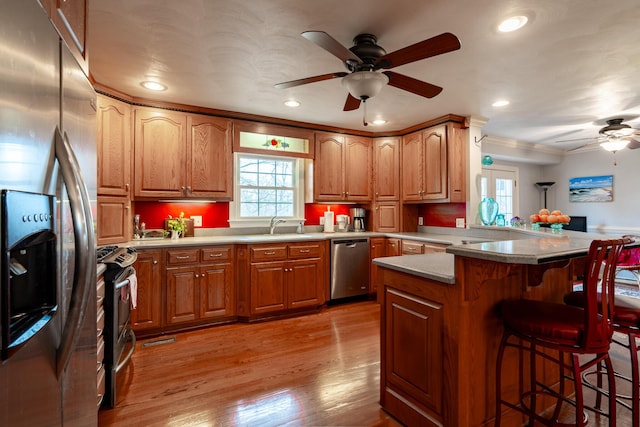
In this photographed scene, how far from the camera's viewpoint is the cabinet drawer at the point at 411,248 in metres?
3.78

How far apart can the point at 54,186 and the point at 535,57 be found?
3.06 meters

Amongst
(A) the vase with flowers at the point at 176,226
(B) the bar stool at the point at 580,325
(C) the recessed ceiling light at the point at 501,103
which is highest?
(C) the recessed ceiling light at the point at 501,103

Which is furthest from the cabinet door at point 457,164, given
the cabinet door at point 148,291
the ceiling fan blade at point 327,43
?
the cabinet door at point 148,291

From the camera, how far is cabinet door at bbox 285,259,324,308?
3.60m

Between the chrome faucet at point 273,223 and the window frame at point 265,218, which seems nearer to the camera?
the window frame at point 265,218

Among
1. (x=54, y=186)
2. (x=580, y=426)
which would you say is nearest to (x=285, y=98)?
(x=54, y=186)

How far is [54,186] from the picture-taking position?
80 centimetres

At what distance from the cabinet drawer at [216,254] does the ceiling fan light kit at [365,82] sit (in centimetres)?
215

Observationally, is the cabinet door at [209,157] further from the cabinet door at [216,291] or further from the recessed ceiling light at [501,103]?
the recessed ceiling light at [501,103]

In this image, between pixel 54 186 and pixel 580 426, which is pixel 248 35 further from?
pixel 580 426

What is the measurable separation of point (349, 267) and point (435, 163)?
5.78 ft

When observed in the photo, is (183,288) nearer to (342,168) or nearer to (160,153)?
(160,153)

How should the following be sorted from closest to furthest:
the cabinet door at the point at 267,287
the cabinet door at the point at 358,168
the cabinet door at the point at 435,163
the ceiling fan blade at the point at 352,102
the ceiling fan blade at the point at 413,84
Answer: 1. the ceiling fan blade at the point at 413,84
2. the ceiling fan blade at the point at 352,102
3. the cabinet door at the point at 267,287
4. the cabinet door at the point at 435,163
5. the cabinet door at the point at 358,168

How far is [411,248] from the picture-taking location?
3912 mm
